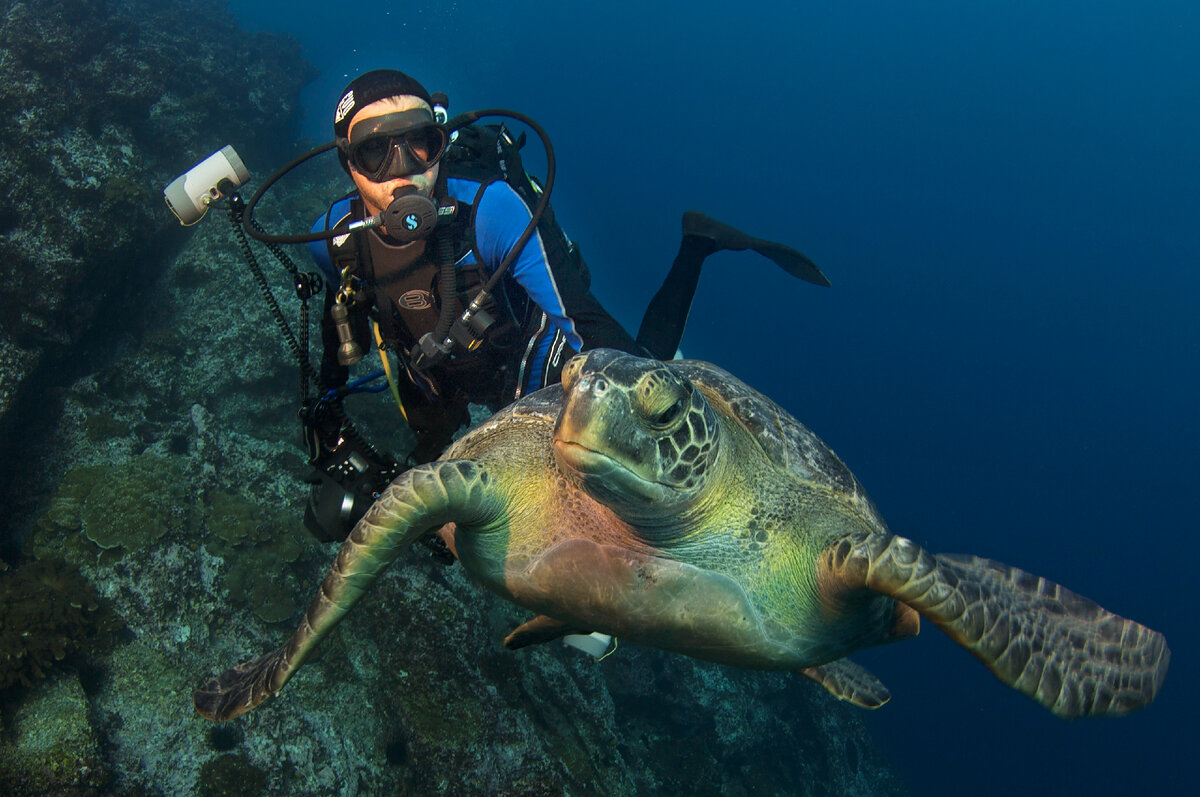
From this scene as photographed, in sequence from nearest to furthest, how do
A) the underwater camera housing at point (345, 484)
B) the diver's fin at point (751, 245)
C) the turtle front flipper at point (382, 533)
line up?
1. the turtle front flipper at point (382, 533)
2. the underwater camera housing at point (345, 484)
3. the diver's fin at point (751, 245)

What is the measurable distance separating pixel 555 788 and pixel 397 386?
2.67 meters

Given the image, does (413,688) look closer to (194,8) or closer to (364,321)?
(364,321)

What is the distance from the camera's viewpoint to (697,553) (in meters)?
1.86

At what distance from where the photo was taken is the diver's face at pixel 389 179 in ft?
8.57

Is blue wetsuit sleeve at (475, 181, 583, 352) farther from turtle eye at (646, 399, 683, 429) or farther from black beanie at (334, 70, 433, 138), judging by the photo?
turtle eye at (646, 399, 683, 429)

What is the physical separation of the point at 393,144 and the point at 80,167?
5.90 metres

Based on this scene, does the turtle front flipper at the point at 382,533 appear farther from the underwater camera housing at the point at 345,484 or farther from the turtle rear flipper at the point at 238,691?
the underwater camera housing at the point at 345,484

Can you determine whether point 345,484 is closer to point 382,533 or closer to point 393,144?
point 382,533

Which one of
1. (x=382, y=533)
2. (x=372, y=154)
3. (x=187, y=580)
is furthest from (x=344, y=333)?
(x=187, y=580)

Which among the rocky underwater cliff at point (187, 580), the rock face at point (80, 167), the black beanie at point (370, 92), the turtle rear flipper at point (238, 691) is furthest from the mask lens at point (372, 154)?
the rock face at point (80, 167)

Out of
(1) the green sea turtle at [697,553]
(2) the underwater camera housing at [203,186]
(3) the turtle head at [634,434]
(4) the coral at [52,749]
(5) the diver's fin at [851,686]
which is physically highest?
(2) the underwater camera housing at [203,186]

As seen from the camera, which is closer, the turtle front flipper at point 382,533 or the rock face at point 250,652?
the turtle front flipper at point 382,533

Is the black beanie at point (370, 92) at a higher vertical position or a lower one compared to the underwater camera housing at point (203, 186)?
Result: higher

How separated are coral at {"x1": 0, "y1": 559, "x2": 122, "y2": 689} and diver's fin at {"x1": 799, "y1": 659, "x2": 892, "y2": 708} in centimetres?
450
